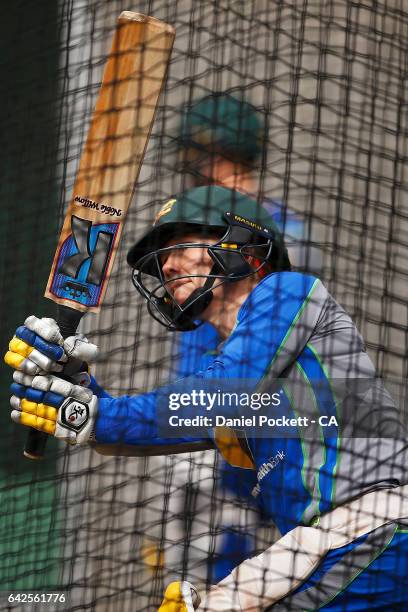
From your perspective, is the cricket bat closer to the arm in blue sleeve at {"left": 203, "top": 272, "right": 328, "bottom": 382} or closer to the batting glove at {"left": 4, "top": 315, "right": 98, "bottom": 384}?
the batting glove at {"left": 4, "top": 315, "right": 98, "bottom": 384}

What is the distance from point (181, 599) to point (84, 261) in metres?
0.77

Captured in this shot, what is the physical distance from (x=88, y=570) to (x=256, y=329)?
4.28 ft

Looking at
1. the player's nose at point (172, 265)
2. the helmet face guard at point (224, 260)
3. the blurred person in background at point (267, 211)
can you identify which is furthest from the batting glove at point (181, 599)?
the player's nose at point (172, 265)

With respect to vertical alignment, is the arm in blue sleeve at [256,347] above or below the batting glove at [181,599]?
above

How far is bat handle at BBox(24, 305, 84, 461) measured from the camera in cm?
220

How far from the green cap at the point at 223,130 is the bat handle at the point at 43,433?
1213 mm

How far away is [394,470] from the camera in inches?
85.8

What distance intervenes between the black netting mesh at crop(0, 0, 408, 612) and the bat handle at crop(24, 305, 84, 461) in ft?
1.83

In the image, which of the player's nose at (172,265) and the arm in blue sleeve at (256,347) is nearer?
the arm in blue sleeve at (256,347)

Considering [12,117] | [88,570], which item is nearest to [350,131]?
[12,117]

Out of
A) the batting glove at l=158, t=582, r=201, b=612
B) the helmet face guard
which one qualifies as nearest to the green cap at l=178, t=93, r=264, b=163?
the helmet face guard

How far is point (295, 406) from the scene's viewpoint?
2229 mm

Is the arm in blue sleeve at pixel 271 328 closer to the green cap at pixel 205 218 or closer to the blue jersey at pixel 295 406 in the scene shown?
the blue jersey at pixel 295 406

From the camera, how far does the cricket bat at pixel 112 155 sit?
2.32 metres
